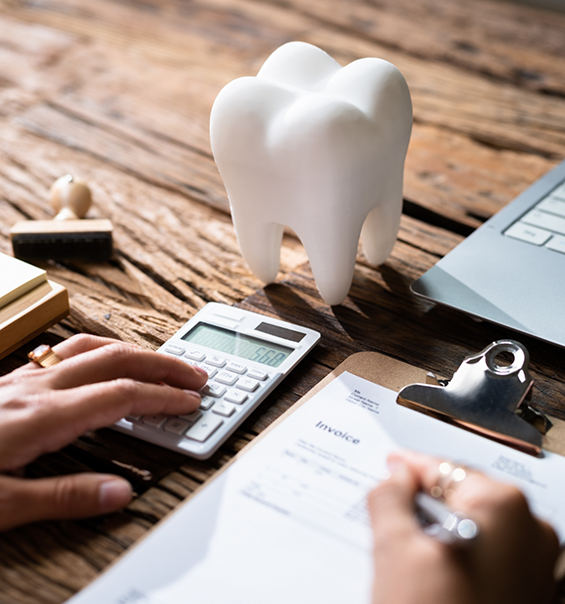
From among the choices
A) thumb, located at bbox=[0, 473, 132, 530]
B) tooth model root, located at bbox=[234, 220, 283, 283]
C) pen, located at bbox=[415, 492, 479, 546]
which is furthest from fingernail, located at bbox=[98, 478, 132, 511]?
tooth model root, located at bbox=[234, 220, 283, 283]

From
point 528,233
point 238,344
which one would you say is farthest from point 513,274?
point 238,344

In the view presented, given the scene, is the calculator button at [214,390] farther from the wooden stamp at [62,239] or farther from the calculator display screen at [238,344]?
the wooden stamp at [62,239]

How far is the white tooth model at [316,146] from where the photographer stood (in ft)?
1.90

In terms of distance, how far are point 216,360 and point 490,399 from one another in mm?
252

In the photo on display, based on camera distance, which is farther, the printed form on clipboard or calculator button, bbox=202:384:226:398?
calculator button, bbox=202:384:226:398

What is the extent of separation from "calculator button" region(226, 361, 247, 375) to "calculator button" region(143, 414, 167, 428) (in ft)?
0.28

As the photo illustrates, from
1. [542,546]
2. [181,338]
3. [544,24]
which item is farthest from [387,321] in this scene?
[544,24]

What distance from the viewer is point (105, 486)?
46 centimetres

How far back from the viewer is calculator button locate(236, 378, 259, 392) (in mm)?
563

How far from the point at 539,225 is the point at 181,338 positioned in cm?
48

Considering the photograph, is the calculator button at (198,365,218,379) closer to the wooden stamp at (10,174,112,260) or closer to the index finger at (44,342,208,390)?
the index finger at (44,342,208,390)

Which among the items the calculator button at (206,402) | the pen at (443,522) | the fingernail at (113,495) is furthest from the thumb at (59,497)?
the pen at (443,522)

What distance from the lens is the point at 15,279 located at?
0.65 m

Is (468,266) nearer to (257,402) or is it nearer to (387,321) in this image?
(387,321)
